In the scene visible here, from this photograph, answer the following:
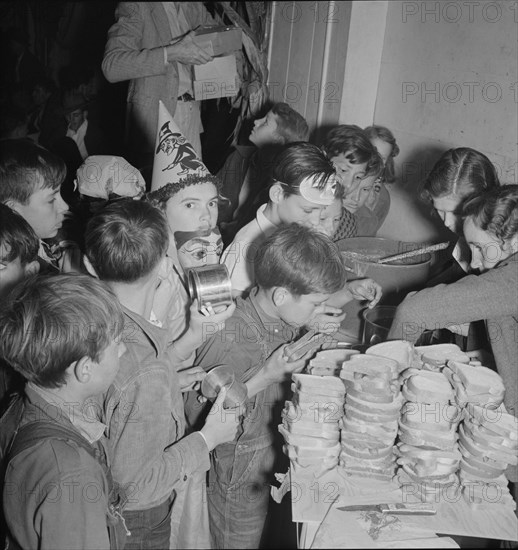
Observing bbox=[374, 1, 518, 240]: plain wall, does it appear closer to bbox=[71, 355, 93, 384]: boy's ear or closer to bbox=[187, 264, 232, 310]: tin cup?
bbox=[187, 264, 232, 310]: tin cup

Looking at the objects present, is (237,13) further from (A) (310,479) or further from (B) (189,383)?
(A) (310,479)

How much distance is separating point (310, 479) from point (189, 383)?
497 millimetres

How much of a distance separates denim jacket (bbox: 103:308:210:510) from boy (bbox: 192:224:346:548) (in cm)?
33

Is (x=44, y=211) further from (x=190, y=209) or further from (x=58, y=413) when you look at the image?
(x=58, y=413)

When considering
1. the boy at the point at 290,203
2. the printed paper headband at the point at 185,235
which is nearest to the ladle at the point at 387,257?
the boy at the point at 290,203

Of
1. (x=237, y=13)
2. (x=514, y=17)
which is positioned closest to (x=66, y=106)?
(x=237, y=13)

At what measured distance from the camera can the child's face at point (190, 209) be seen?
2242 millimetres

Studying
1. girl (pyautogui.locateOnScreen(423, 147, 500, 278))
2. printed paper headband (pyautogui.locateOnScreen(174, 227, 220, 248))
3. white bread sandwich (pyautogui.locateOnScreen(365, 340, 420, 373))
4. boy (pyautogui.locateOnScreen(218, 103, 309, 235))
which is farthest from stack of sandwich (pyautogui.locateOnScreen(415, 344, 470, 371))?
boy (pyautogui.locateOnScreen(218, 103, 309, 235))

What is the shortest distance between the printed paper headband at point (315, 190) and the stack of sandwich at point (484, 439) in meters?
1.04

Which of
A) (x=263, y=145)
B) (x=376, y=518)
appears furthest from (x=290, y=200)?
(x=376, y=518)

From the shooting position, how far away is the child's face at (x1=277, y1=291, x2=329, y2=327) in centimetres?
189

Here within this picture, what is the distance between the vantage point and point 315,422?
1.52 meters

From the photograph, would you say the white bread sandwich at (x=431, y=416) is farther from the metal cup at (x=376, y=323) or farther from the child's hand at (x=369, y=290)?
the child's hand at (x=369, y=290)

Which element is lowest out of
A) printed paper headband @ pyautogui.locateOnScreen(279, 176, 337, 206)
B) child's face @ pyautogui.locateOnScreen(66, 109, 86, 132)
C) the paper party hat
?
child's face @ pyautogui.locateOnScreen(66, 109, 86, 132)
